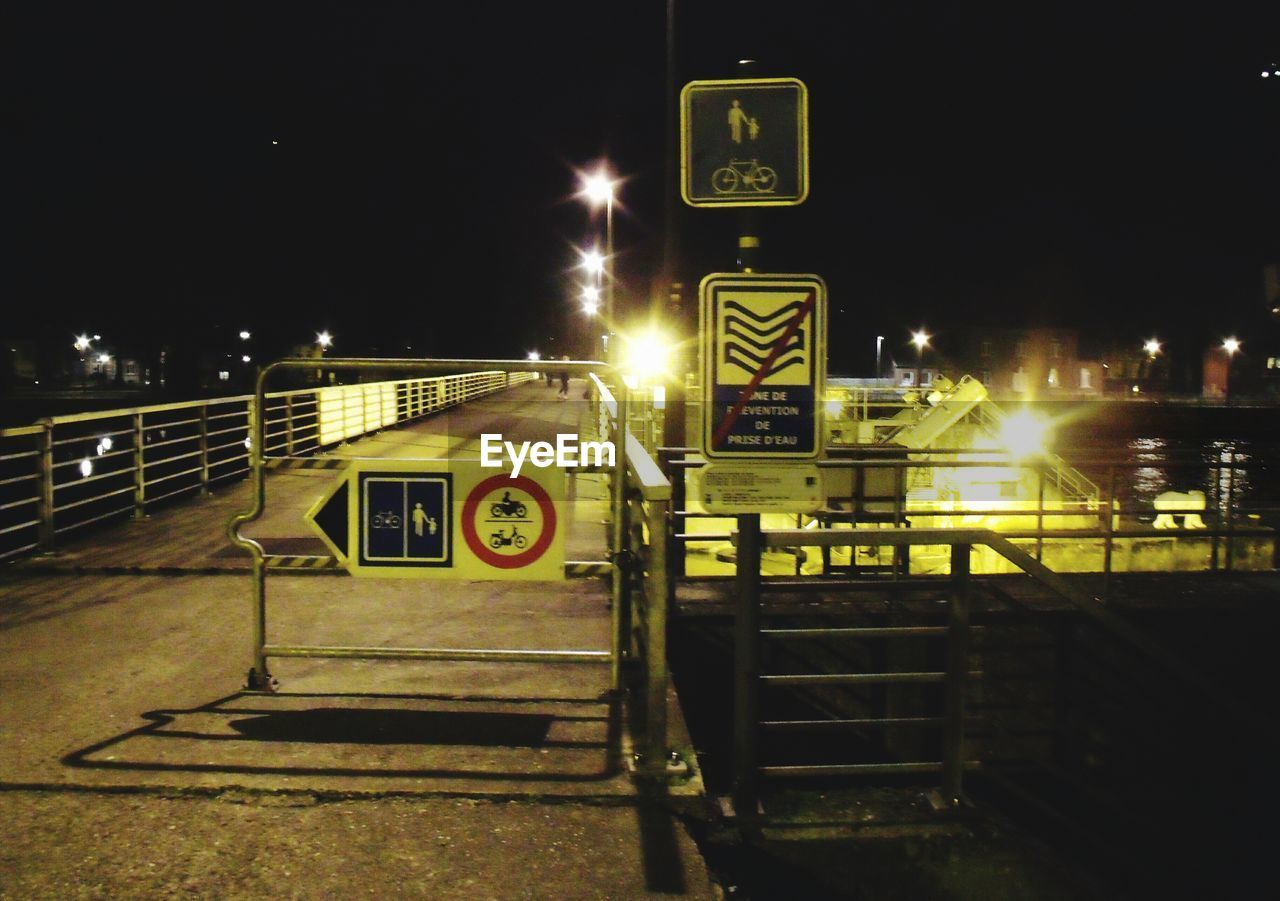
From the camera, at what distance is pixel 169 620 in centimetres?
704

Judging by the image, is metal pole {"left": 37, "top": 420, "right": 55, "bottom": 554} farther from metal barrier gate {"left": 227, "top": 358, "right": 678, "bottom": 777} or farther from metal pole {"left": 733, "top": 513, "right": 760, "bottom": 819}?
metal pole {"left": 733, "top": 513, "right": 760, "bottom": 819}

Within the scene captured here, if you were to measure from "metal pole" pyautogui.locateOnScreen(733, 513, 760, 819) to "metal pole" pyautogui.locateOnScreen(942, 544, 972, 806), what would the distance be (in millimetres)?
941

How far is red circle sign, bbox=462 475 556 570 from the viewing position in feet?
18.0

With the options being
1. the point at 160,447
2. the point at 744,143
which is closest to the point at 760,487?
the point at 744,143

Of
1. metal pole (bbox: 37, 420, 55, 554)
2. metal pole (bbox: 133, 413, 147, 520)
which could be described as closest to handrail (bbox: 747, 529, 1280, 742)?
metal pole (bbox: 37, 420, 55, 554)

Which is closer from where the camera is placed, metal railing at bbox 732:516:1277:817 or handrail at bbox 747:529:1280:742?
metal railing at bbox 732:516:1277:817

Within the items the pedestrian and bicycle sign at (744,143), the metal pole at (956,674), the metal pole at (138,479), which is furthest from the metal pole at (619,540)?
the metal pole at (138,479)

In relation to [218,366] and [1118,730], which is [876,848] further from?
[218,366]

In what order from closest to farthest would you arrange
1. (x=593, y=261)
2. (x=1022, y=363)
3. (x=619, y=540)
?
(x=619, y=540)
(x=593, y=261)
(x=1022, y=363)

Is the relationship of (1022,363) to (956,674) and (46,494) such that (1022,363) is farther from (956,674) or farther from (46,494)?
(956,674)

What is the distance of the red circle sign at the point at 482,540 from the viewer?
5.49 metres

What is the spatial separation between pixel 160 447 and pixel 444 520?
9.27 m

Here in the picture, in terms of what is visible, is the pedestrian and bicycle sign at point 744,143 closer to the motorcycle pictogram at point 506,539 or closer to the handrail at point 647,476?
the handrail at point 647,476

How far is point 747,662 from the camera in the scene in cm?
455
